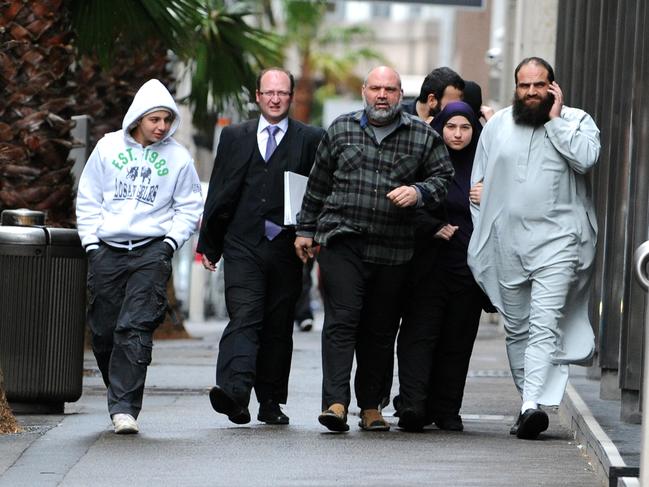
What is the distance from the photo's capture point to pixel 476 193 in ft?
33.2

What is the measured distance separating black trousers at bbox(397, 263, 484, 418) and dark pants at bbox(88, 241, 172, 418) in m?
1.34

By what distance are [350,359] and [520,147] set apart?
4.64ft

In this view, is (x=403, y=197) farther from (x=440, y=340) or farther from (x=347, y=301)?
(x=440, y=340)

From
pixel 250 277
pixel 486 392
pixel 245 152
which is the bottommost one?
pixel 486 392

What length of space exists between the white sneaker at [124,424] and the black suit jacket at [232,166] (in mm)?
1084

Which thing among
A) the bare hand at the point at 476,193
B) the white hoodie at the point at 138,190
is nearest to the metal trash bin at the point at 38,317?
the white hoodie at the point at 138,190

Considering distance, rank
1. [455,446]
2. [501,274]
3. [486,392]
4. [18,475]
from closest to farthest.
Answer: [18,475]
[455,446]
[501,274]
[486,392]

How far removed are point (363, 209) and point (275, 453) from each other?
1.50m

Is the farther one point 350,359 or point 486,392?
point 486,392

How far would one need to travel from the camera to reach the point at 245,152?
10305 mm

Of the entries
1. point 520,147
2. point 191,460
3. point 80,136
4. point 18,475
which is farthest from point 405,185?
point 80,136

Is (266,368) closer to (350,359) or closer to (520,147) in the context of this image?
(350,359)

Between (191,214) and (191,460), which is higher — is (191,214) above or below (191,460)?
above

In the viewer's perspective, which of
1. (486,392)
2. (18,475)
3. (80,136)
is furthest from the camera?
(80,136)
